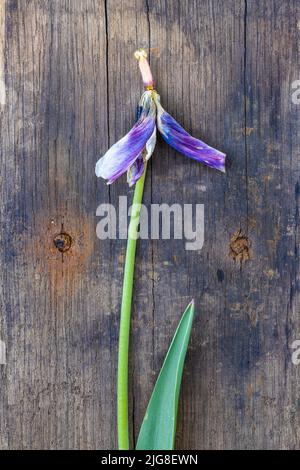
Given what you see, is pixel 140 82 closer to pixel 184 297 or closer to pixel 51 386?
pixel 184 297

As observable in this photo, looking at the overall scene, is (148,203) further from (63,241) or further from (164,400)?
(164,400)

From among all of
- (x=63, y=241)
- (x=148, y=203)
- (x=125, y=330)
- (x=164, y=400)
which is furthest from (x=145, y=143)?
(x=164, y=400)

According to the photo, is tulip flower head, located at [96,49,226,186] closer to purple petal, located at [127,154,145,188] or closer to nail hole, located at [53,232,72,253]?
purple petal, located at [127,154,145,188]

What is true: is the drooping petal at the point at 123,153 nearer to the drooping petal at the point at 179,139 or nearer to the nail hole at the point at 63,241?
the drooping petal at the point at 179,139

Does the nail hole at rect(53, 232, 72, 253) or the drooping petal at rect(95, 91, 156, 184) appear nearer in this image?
the drooping petal at rect(95, 91, 156, 184)

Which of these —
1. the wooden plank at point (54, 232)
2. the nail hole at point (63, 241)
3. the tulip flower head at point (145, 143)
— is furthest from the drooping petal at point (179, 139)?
the nail hole at point (63, 241)

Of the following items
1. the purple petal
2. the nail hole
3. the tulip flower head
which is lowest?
A: the nail hole

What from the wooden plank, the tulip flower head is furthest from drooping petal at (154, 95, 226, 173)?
the wooden plank
